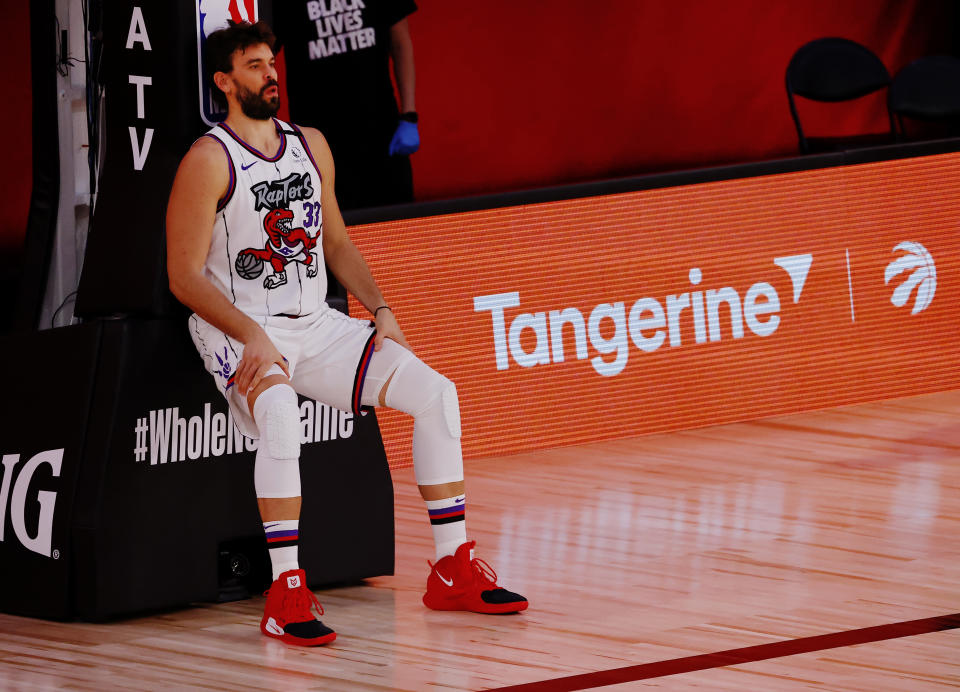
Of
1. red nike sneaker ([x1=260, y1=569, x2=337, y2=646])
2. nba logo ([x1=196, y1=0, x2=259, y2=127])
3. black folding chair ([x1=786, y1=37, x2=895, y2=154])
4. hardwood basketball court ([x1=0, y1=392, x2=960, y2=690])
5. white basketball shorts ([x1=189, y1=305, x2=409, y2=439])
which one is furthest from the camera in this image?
black folding chair ([x1=786, y1=37, x2=895, y2=154])

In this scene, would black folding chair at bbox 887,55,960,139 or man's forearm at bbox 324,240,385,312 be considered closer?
man's forearm at bbox 324,240,385,312

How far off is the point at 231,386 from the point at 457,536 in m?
0.68

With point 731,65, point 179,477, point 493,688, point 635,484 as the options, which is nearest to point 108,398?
point 179,477

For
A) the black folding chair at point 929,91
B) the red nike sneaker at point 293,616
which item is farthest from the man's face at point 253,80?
the black folding chair at point 929,91

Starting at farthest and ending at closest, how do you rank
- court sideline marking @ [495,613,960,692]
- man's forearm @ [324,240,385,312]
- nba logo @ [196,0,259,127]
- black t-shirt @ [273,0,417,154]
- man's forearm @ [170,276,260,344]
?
1. black t-shirt @ [273,0,417,154]
2. man's forearm @ [324,240,385,312]
3. nba logo @ [196,0,259,127]
4. man's forearm @ [170,276,260,344]
5. court sideline marking @ [495,613,960,692]

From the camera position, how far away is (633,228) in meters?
6.41

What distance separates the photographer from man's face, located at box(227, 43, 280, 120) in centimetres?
417

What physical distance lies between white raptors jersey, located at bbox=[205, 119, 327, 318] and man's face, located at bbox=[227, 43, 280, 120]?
8 cm

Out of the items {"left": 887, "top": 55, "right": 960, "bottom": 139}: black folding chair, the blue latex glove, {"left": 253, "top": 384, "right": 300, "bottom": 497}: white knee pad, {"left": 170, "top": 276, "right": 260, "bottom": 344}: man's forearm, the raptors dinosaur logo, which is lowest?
{"left": 253, "top": 384, "right": 300, "bottom": 497}: white knee pad

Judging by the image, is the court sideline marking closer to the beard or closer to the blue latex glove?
the beard

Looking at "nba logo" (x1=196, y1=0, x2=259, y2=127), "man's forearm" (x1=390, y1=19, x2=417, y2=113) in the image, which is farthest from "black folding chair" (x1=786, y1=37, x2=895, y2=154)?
"nba logo" (x1=196, y1=0, x2=259, y2=127)

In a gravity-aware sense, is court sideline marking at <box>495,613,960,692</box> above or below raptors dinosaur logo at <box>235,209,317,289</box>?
below

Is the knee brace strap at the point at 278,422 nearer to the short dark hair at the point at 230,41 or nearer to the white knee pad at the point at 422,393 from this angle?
the white knee pad at the point at 422,393

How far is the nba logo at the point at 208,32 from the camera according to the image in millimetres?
4285
